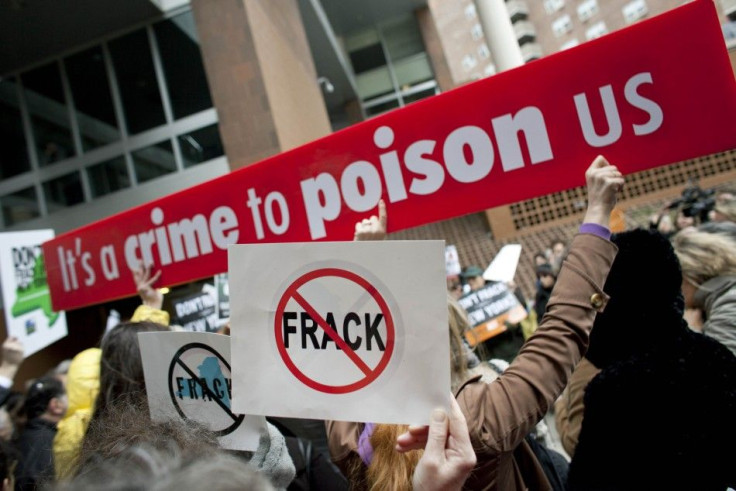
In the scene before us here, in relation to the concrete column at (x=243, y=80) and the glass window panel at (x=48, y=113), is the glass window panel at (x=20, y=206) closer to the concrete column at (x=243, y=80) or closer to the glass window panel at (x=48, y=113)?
the glass window panel at (x=48, y=113)

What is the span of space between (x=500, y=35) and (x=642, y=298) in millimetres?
5583

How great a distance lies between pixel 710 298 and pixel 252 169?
7.05ft

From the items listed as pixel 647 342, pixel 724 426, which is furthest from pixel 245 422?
pixel 724 426

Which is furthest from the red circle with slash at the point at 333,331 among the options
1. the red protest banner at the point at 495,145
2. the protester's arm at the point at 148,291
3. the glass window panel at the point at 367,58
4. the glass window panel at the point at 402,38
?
the glass window panel at the point at 367,58

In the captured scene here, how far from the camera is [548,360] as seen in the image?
1.10m

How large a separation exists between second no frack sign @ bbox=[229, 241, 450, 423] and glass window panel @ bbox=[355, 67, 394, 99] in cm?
1823

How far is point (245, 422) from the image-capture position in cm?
125

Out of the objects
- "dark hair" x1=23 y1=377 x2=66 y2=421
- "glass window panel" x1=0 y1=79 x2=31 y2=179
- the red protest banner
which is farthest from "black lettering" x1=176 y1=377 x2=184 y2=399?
"glass window panel" x1=0 y1=79 x2=31 y2=179

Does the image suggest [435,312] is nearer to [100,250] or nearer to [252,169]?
[252,169]

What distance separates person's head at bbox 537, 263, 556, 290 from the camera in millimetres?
4461

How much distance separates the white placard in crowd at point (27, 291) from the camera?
339 centimetres

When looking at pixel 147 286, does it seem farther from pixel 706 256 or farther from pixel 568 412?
pixel 706 256

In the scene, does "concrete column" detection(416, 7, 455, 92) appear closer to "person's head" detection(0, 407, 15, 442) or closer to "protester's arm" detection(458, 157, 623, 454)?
"person's head" detection(0, 407, 15, 442)

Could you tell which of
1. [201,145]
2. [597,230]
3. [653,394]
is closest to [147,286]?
[597,230]
